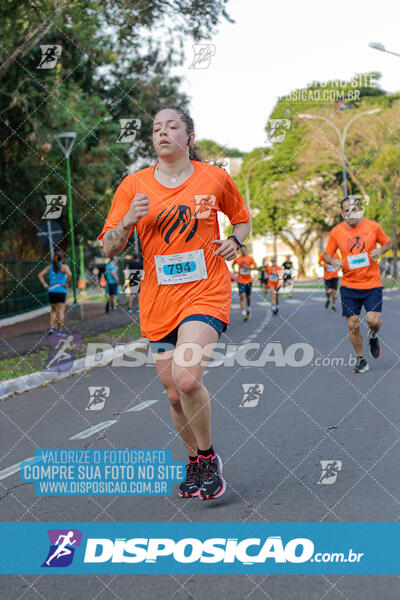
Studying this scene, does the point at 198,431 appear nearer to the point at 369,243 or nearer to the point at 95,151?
the point at 369,243

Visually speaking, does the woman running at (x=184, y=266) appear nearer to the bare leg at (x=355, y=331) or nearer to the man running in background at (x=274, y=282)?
the bare leg at (x=355, y=331)

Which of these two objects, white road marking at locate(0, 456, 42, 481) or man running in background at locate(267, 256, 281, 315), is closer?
white road marking at locate(0, 456, 42, 481)

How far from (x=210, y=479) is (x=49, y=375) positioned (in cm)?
714

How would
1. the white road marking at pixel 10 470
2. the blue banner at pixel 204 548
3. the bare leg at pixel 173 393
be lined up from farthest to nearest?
the white road marking at pixel 10 470 → the bare leg at pixel 173 393 → the blue banner at pixel 204 548

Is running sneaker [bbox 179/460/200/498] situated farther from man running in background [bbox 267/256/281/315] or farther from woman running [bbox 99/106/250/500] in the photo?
man running in background [bbox 267/256/281/315]

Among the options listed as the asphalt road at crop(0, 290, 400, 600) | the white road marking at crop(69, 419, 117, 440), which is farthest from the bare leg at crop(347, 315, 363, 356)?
the white road marking at crop(69, 419, 117, 440)

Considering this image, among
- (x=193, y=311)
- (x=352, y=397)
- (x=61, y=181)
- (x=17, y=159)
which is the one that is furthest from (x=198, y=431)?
(x=61, y=181)

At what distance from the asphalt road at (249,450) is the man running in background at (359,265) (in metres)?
0.62

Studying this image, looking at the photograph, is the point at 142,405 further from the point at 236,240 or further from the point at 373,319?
the point at 236,240

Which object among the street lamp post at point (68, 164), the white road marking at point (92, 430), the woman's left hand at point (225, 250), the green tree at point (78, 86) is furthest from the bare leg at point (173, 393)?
the street lamp post at point (68, 164)

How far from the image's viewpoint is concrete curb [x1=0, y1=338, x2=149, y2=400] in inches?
399

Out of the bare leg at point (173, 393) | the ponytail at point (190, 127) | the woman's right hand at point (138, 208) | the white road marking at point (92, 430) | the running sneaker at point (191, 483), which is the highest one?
the ponytail at point (190, 127)

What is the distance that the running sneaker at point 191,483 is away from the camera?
4.70 m

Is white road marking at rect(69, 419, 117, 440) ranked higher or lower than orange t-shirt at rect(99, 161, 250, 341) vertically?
lower
